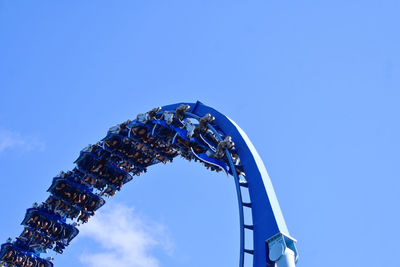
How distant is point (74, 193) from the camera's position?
26.8 meters

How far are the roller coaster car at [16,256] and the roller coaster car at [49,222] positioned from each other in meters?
1.42

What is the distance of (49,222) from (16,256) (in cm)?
246

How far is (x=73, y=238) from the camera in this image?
89.3 feet

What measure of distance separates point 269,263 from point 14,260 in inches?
690

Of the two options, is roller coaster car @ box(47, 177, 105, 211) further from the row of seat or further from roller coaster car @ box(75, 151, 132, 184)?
roller coaster car @ box(75, 151, 132, 184)

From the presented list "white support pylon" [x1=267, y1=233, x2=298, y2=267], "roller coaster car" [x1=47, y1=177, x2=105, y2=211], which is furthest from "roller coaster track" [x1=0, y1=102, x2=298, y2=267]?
"white support pylon" [x1=267, y1=233, x2=298, y2=267]

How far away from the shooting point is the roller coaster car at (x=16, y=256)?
26.2 metres

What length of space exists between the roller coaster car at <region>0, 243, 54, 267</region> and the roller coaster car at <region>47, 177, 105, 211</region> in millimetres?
3531

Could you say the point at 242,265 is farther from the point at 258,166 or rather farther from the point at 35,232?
the point at 35,232

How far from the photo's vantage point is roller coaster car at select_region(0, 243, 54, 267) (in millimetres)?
26250

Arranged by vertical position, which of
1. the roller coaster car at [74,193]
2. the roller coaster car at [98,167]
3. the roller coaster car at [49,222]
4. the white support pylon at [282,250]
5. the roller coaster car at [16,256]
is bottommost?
the white support pylon at [282,250]

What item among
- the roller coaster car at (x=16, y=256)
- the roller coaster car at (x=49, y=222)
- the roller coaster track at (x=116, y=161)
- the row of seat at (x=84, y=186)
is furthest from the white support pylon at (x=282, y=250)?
the roller coaster car at (x=16, y=256)

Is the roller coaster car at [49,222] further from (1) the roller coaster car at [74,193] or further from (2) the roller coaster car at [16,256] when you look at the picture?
(2) the roller coaster car at [16,256]

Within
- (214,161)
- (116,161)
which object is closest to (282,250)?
(214,161)
